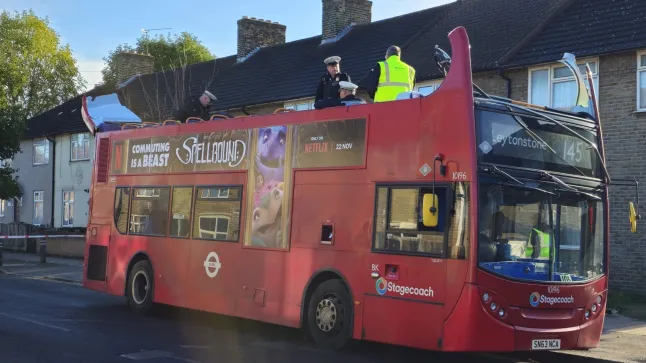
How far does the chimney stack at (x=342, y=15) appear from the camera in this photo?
31.6 m

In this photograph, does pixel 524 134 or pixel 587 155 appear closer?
pixel 524 134

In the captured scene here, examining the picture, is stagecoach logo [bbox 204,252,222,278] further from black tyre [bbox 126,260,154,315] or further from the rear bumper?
the rear bumper

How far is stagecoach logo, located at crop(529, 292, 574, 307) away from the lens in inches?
355

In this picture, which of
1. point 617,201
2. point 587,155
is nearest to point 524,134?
point 587,155

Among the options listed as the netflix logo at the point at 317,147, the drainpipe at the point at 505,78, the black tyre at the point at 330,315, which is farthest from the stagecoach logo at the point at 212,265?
the drainpipe at the point at 505,78

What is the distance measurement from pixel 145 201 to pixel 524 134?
23.7ft

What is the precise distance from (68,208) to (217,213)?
28323 millimetres

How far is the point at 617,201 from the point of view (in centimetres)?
1778

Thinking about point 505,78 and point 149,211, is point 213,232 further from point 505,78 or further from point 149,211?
point 505,78

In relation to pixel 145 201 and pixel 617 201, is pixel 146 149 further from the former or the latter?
pixel 617 201

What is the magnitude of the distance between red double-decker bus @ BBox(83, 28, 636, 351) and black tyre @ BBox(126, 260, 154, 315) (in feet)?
4.55

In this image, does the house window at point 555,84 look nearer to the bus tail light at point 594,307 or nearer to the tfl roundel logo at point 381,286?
the bus tail light at point 594,307

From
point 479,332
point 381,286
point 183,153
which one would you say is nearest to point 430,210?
point 381,286

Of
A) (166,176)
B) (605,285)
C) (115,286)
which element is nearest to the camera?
(605,285)
